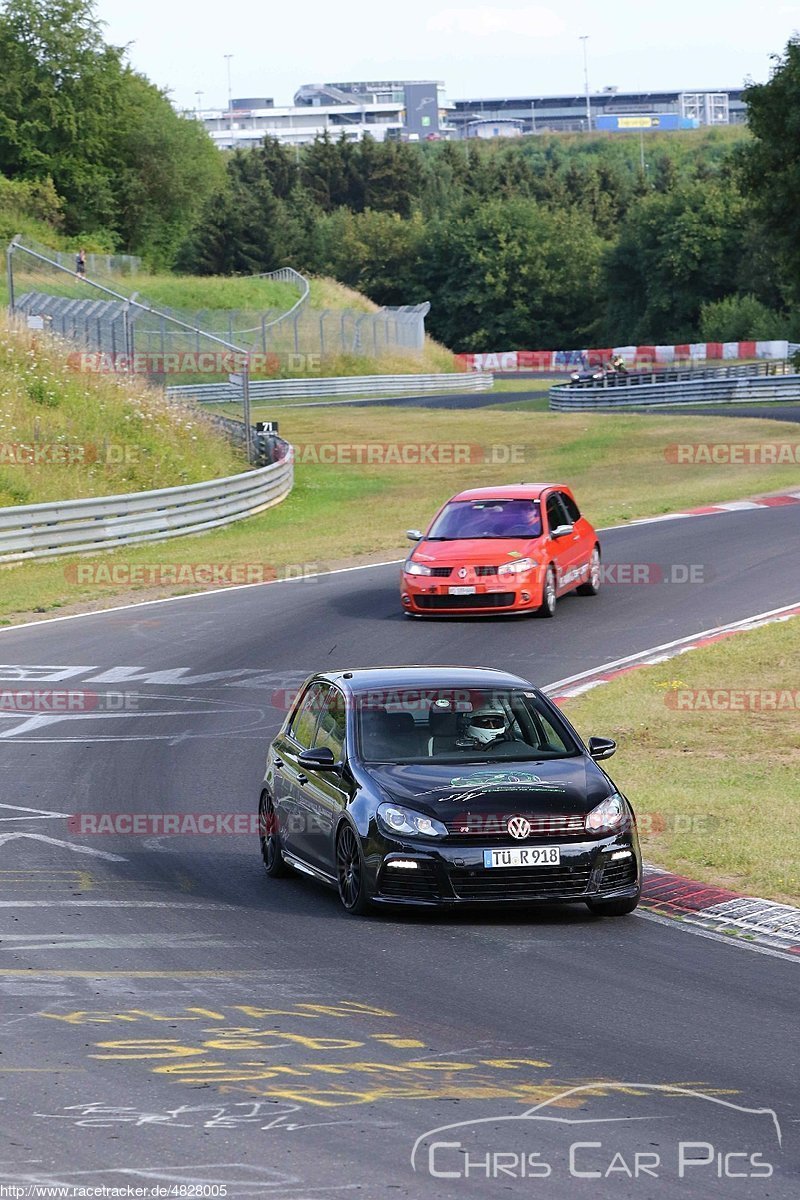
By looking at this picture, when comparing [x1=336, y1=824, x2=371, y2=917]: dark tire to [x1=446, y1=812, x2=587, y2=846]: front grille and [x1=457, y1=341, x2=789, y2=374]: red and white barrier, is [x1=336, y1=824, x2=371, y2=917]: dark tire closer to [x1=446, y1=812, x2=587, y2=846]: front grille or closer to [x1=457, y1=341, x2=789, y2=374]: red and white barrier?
[x1=446, y1=812, x2=587, y2=846]: front grille

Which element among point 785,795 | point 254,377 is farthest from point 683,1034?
point 254,377

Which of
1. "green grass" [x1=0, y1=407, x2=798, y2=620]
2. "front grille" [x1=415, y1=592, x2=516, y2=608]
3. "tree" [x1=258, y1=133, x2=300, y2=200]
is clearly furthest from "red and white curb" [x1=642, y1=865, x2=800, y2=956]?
"tree" [x1=258, y1=133, x2=300, y2=200]

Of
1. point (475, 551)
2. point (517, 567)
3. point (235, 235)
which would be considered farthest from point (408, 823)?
point (235, 235)

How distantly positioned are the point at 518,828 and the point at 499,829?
11 cm

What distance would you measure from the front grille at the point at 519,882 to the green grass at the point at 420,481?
15422 millimetres

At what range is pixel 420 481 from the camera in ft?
143

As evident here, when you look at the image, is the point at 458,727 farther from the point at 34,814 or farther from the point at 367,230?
the point at 367,230

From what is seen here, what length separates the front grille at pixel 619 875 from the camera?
9.59m

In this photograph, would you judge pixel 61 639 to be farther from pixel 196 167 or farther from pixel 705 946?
pixel 196 167

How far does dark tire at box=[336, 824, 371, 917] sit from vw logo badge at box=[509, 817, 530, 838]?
0.89m

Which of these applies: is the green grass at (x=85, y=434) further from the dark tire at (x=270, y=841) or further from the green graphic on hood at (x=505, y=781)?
the green graphic on hood at (x=505, y=781)

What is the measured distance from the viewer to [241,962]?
28.3 feet

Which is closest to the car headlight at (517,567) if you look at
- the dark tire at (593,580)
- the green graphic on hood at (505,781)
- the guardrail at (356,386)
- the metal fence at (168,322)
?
the dark tire at (593,580)

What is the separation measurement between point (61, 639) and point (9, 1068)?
51.4 ft
